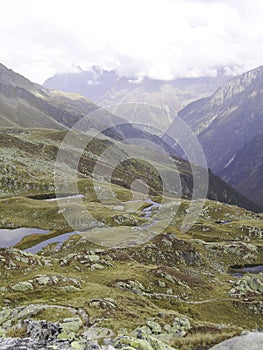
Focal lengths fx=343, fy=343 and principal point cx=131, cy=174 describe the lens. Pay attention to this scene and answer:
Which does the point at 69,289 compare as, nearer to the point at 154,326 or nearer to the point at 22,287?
the point at 22,287

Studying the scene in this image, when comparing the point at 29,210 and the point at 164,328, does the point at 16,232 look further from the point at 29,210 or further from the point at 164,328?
the point at 164,328

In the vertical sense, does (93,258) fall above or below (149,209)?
below

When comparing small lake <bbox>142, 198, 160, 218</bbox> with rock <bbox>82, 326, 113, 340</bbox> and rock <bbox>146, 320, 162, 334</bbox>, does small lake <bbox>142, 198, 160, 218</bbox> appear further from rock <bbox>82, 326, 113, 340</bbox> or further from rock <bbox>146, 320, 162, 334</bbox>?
rock <bbox>82, 326, 113, 340</bbox>

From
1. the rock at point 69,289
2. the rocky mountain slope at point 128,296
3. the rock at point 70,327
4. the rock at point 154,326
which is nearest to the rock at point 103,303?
the rocky mountain slope at point 128,296

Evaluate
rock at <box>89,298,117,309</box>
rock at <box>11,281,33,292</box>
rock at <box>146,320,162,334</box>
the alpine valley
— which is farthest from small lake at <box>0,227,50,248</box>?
rock at <box>146,320,162,334</box>

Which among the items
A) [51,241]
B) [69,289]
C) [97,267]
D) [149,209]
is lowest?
[51,241]

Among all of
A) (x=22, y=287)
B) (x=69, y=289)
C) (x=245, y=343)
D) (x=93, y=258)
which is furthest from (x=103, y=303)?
(x=93, y=258)
